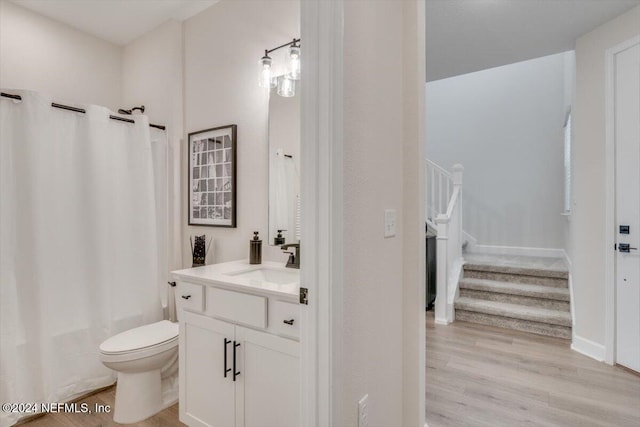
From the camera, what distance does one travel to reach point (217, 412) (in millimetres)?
1695

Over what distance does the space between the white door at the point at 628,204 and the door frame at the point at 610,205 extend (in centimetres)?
2

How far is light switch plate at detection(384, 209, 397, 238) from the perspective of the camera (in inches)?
58.0

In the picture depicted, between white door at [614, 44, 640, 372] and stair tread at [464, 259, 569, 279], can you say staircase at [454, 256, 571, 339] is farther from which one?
white door at [614, 44, 640, 372]

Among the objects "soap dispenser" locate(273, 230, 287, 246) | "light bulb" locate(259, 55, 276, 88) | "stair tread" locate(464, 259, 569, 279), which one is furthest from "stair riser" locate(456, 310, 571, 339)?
"light bulb" locate(259, 55, 276, 88)

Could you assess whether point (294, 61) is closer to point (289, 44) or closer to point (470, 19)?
point (289, 44)

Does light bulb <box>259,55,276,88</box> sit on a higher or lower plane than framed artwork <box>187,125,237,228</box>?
higher

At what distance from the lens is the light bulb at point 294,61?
2.08 meters

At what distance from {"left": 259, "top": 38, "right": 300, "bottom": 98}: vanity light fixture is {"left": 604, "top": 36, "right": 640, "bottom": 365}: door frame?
7.93 ft

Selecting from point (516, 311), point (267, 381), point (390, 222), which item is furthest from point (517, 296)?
point (267, 381)

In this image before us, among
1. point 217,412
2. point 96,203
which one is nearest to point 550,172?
point 217,412

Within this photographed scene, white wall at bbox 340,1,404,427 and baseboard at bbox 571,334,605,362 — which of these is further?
baseboard at bbox 571,334,605,362

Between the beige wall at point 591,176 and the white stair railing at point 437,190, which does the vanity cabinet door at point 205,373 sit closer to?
the beige wall at point 591,176

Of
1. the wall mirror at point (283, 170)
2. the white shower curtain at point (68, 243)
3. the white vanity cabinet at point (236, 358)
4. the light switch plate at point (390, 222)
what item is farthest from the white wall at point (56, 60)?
the light switch plate at point (390, 222)

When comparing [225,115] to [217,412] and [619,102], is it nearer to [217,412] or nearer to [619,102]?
[217,412]
